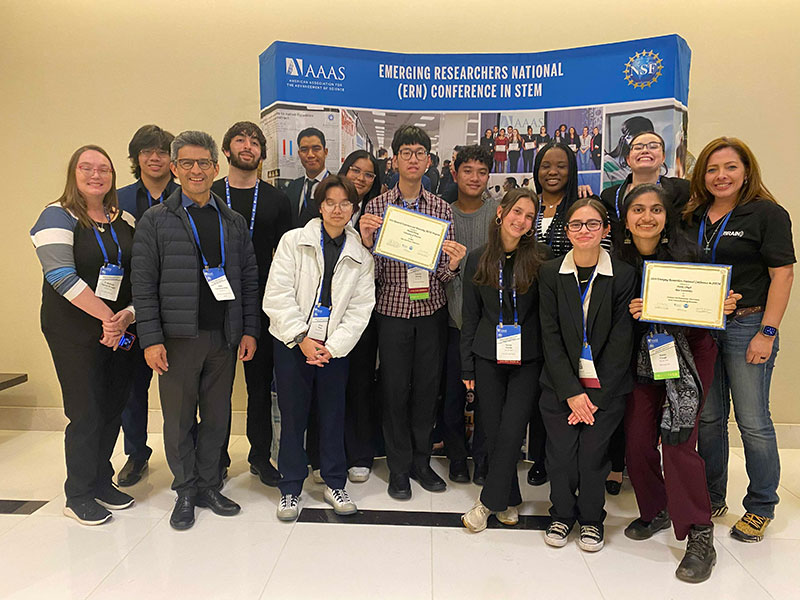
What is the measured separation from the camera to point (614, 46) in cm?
343

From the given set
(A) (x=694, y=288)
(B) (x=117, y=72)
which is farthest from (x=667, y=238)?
(B) (x=117, y=72)

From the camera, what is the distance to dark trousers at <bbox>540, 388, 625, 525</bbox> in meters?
2.60

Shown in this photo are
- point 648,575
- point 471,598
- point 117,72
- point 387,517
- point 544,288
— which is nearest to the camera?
point 471,598

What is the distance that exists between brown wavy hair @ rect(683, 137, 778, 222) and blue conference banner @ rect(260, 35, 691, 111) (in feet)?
2.72

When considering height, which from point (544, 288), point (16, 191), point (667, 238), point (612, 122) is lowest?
point (544, 288)

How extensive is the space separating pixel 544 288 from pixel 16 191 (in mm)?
4353

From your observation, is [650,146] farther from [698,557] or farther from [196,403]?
[196,403]

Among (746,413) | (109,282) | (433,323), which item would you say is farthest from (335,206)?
(746,413)

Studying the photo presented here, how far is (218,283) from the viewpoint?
2.80 metres

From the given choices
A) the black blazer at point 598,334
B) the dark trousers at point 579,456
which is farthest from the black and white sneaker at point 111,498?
the black blazer at point 598,334

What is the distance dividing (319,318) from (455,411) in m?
1.19

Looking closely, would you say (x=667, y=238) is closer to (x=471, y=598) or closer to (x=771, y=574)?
(x=771, y=574)

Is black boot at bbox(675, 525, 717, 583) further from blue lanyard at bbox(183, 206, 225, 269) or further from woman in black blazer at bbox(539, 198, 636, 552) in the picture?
blue lanyard at bbox(183, 206, 225, 269)

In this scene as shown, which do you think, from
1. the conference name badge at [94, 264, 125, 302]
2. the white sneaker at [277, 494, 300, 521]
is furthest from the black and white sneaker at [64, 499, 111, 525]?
the conference name badge at [94, 264, 125, 302]
